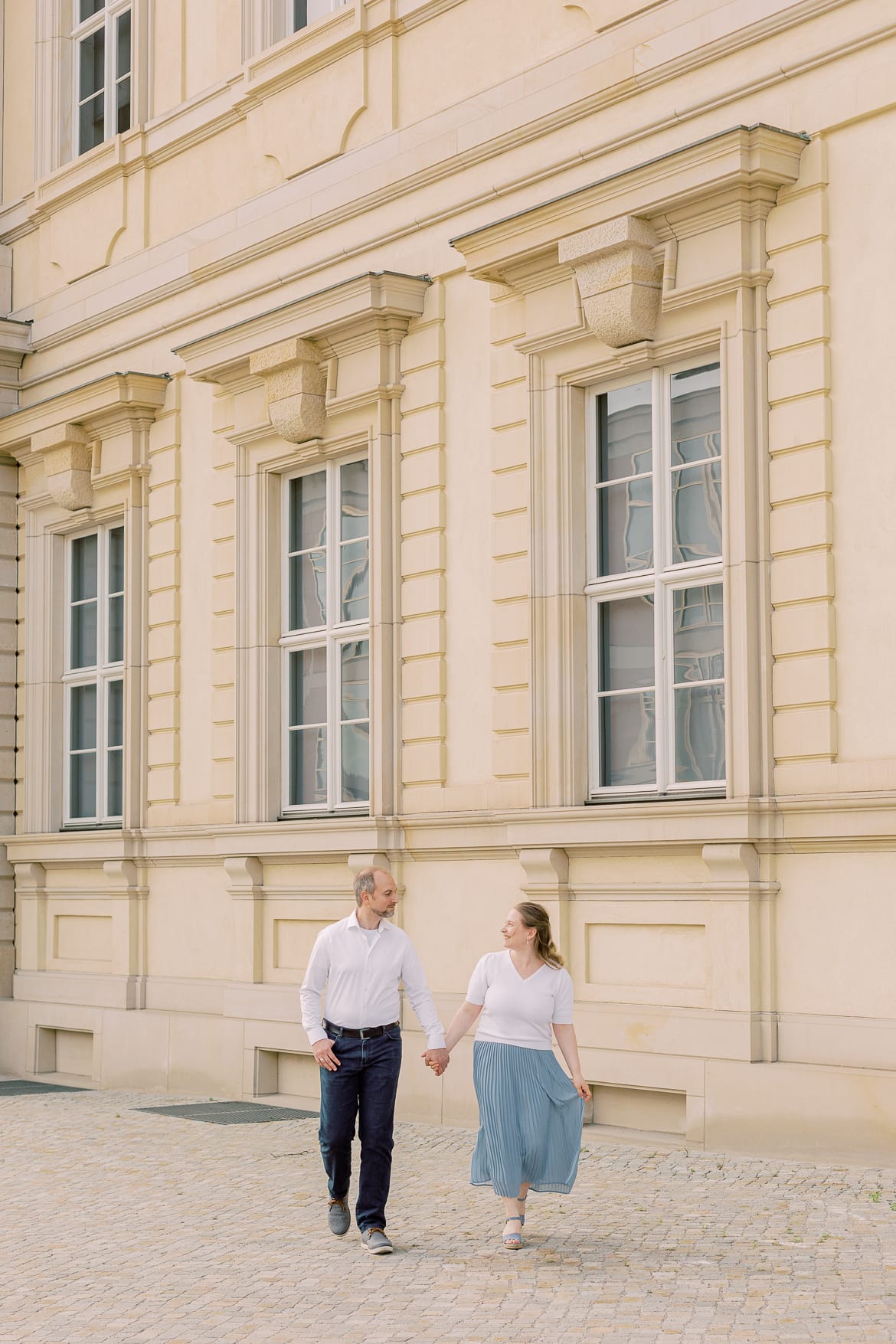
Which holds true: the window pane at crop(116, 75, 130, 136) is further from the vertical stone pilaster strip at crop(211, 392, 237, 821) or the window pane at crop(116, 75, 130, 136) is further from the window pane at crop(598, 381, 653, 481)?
the window pane at crop(598, 381, 653, 481)

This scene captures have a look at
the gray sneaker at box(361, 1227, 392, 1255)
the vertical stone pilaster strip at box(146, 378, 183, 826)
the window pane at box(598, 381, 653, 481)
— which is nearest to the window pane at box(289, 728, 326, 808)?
the vertical stone pilaster strip at box(146, 378, 183, 826)

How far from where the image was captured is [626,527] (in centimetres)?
1088

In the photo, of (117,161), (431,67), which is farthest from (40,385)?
(431,67)

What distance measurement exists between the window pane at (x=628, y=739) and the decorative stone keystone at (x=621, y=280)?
1.97 m

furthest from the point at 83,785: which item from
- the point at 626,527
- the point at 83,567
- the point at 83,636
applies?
the point at 626,527

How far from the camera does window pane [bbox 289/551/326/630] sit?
1328cm

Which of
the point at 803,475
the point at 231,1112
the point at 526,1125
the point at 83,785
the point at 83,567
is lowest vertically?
the point at 231,1112

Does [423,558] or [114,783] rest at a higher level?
[423,558]

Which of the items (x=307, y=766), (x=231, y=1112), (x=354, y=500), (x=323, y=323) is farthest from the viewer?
(x=307, y=766)

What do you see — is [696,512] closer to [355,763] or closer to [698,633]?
[698,633]

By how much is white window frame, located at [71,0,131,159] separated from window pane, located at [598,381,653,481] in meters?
6.18

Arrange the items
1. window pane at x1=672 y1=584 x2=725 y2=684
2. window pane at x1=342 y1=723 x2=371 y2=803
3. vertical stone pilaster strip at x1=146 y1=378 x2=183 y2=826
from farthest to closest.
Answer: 1. vertical stone pilaster strip at x1=146 y1=378 x2=183 y2=826
2. window pane at x1=342 y1=723 x2=371 y2=803
3. window pane at x1=672 y1=584 x2=725 y2=684

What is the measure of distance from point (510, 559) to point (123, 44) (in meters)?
7.02

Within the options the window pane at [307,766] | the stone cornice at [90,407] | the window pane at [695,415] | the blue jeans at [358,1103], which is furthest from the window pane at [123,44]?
the blue jeans at [358,1103]
